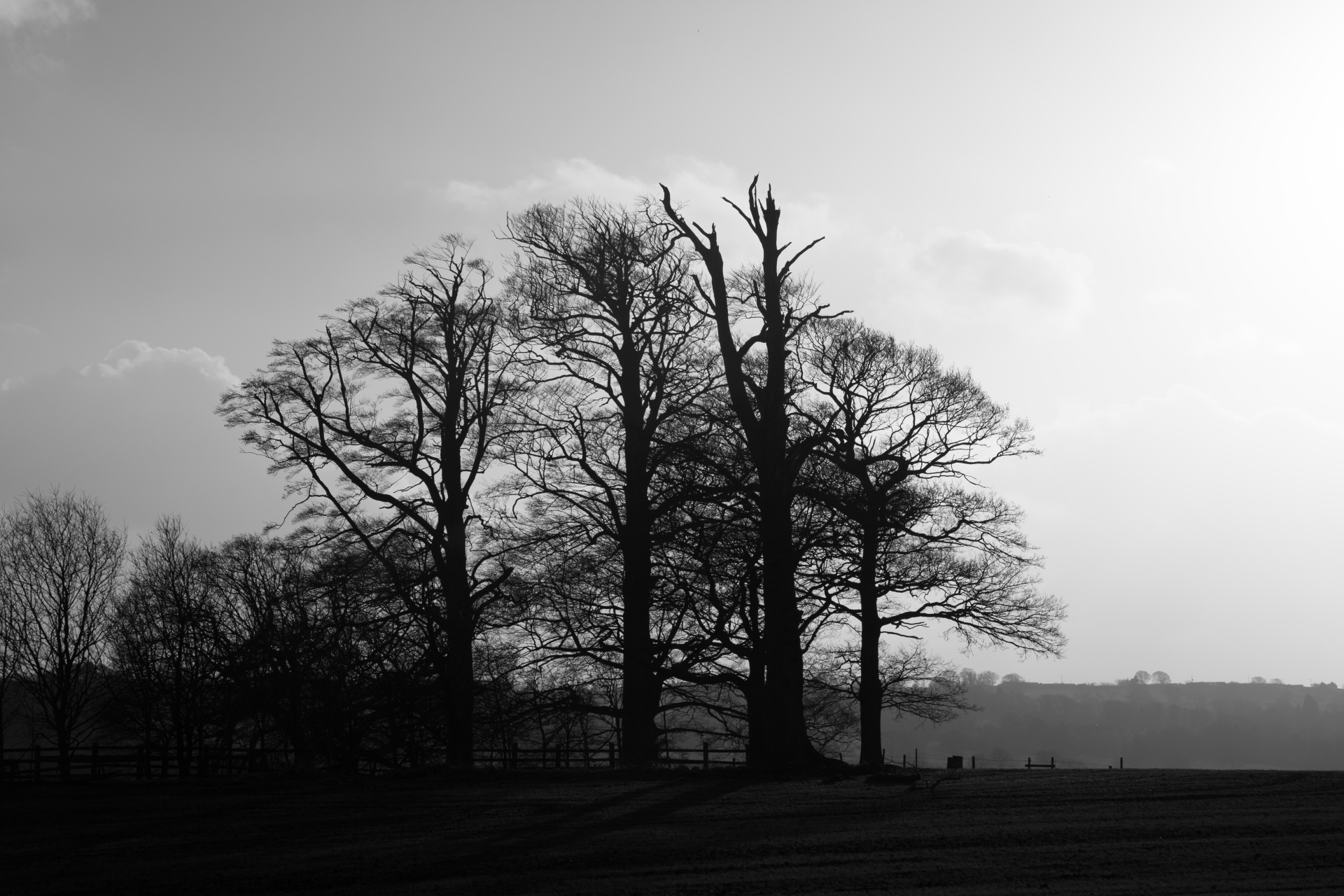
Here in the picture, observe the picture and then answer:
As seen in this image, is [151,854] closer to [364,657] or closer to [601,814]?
[601,814]

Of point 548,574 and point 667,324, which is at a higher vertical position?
point 667,324

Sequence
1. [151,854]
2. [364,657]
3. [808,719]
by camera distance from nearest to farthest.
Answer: [151,854], [364,657], [808,719]

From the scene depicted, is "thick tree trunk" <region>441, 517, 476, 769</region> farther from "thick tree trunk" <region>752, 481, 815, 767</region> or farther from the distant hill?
the distant hill

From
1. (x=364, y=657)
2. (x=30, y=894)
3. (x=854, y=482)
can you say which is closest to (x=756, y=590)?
(x=854, y=482)

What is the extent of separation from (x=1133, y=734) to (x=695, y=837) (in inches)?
2205

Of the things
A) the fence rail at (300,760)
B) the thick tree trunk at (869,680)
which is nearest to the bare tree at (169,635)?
the fence rail at (300,760)

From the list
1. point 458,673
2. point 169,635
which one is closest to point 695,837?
point 458,673

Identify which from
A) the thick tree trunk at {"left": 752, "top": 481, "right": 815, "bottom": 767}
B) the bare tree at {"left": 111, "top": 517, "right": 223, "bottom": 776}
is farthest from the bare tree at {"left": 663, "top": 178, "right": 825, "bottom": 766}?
the bare tree at {"left": 111, "top": 517, "right": 223, "bottom": 776}

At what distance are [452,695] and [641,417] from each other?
7975mm

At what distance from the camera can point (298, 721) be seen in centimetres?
2648

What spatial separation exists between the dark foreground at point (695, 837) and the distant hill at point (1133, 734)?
101 ft

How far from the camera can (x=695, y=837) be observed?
38.5ft

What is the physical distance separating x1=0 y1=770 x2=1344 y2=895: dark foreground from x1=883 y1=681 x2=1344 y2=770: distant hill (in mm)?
30731

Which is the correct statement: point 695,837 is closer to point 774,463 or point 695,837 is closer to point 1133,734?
point 774,463
